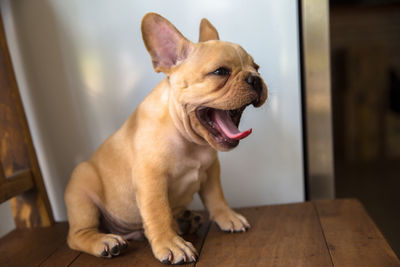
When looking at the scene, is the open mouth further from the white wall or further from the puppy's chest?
the white wall

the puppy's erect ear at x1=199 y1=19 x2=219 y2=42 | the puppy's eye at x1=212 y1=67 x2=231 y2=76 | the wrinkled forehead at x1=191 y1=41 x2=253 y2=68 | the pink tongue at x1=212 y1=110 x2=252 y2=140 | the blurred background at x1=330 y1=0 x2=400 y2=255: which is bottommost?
the blurred background at x1=330 y1=0 x2=400 y2=255

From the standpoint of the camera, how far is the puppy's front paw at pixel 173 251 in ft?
3.28

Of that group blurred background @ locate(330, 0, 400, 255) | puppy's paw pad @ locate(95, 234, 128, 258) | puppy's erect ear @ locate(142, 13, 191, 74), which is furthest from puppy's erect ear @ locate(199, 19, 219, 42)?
blurred background @ locate(330, 0, 400, 255)

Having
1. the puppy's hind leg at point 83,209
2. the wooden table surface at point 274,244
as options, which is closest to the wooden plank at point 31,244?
the wooden table surface at point 274,244

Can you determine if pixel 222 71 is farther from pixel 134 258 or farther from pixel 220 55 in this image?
pixel 134 258

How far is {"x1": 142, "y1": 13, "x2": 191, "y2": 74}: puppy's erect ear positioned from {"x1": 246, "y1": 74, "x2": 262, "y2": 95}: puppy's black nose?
0.21 meters

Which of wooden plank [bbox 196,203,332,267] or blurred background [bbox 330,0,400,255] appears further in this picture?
blurred background [bbox 330,0,400,255]

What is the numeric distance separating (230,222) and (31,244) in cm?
73

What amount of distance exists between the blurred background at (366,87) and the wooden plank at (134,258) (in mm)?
2180

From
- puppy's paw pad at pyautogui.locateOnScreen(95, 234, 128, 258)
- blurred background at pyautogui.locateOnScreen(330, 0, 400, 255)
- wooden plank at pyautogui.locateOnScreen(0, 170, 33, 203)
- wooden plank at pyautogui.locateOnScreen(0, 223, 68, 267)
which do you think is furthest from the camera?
blurred background at pyautogui.locateOnScreen(330, 0, 400, 255)

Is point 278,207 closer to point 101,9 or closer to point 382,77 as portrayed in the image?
point 101,9

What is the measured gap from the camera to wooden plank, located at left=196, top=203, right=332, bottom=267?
3.28 feet

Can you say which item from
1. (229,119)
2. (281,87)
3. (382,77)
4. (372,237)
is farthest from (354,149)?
(229,119)

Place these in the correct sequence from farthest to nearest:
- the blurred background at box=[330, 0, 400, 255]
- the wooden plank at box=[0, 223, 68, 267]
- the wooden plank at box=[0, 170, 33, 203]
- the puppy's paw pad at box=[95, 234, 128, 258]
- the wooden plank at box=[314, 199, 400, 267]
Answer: the blurred background at box=[330, 0, 400, 255] < the wooden plank at box=[0, 170, 33, 203] < the wooden plank at box=[0, 223, 68, 267] < the puppy's paw pad at box=[95, 234, 128, 258] < the wooden plank at box=[314, 199, 400, 267]
